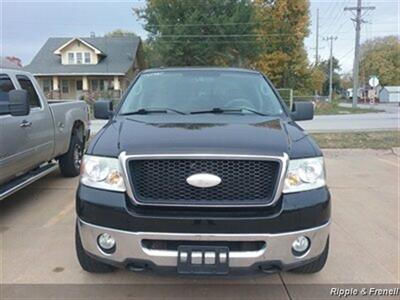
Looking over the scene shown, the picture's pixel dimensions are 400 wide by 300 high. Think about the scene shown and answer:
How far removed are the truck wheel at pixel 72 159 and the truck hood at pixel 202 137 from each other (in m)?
4.06

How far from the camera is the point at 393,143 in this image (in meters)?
11.7

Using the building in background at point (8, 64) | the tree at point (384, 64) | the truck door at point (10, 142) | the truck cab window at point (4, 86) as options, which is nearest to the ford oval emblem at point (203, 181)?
the truck door at point (10, 142)

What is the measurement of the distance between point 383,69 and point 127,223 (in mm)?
86204

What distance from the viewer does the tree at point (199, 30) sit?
114ft

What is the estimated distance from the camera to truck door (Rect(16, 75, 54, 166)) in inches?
230

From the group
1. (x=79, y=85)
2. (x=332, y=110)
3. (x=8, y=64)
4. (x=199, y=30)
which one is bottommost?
(x=332, y=110)

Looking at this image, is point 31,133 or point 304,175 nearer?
point 304,175

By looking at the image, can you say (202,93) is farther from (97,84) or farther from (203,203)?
(97,84)

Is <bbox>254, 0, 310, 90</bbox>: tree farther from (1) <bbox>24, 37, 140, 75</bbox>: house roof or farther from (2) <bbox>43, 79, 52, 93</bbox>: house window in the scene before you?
(2) <bbox>43, 79, 52, 93</bbox>: house window

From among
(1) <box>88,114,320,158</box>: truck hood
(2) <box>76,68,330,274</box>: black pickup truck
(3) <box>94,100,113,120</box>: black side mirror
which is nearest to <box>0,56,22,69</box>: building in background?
(3) <box>94,100,113,120</box>: black side mirror

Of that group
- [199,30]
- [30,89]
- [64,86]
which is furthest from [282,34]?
[30,89]

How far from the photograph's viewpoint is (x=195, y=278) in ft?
10.2

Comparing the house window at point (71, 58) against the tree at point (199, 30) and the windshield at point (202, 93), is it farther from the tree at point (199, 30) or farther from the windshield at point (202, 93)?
the windshield at point (202, 93)

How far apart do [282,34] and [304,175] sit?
40.9 meters
